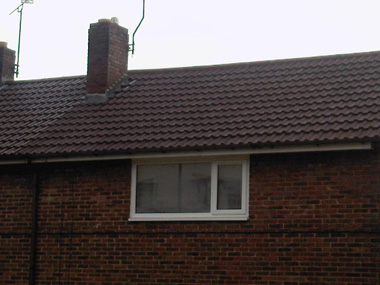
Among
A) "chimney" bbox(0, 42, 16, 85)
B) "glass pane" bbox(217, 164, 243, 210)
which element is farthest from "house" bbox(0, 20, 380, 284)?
"chimney" bbox(0, 42, 16, 85)

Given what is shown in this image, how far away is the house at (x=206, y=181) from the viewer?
571 inches

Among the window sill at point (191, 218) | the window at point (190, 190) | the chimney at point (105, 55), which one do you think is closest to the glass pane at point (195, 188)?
the window at point (190, 190)

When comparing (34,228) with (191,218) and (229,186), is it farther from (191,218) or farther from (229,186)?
(229,186)

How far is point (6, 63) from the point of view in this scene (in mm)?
22078

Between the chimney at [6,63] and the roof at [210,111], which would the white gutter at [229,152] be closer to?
the roof at [210,111]

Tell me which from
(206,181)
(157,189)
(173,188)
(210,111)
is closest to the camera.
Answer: (206,181)

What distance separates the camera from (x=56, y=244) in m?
16.7

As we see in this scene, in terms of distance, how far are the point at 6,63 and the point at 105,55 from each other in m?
Answer: 3.82

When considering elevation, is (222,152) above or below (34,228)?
above

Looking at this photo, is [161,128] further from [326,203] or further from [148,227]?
[326,203]

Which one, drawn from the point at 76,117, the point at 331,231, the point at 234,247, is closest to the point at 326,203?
the point at 331,231

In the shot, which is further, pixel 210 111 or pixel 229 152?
pixel 210 111

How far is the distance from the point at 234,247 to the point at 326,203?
1796 millimetres

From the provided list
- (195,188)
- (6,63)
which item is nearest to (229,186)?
(195,188)
